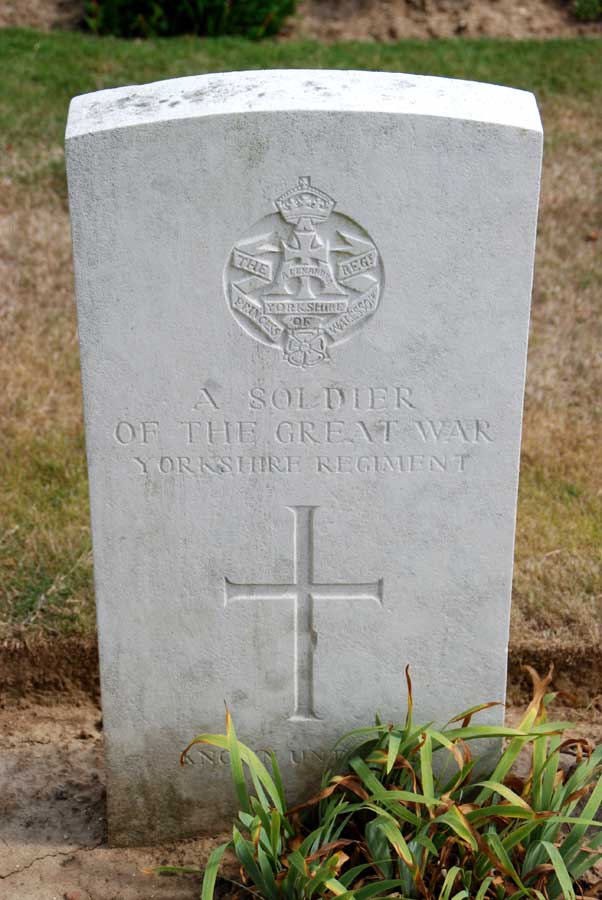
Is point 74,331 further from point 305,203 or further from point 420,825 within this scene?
point 420,825

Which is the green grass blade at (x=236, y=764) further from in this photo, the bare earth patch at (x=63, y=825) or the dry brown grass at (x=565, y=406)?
the dry brown grass at (x=565, y=406)

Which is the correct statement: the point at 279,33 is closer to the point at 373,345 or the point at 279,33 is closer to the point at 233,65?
the point at 233,65

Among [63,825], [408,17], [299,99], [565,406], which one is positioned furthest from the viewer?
[408,17]

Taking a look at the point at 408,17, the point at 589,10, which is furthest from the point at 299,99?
the point at 589,10

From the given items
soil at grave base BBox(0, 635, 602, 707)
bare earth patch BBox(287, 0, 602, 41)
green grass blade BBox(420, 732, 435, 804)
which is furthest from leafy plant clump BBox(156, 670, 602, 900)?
bare earth patch BBox(287, 0, 602, 41)

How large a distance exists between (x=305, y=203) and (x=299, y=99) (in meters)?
0.24

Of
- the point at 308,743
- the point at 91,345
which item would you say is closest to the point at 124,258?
the point at 91,345

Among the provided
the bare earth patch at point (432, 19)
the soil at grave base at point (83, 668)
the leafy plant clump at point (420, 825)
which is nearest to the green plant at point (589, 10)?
the bare earth patch at point (432, 19)

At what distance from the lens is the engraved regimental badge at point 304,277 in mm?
2637

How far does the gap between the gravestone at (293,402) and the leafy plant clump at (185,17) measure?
678 centimetres

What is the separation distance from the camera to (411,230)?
2.64 m

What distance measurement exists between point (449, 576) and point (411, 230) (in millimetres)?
996

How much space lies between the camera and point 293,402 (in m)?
2.84

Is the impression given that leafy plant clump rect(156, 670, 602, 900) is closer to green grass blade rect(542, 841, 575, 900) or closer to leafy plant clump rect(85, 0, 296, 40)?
green grass blade rect(542, 841, 575, 900)
